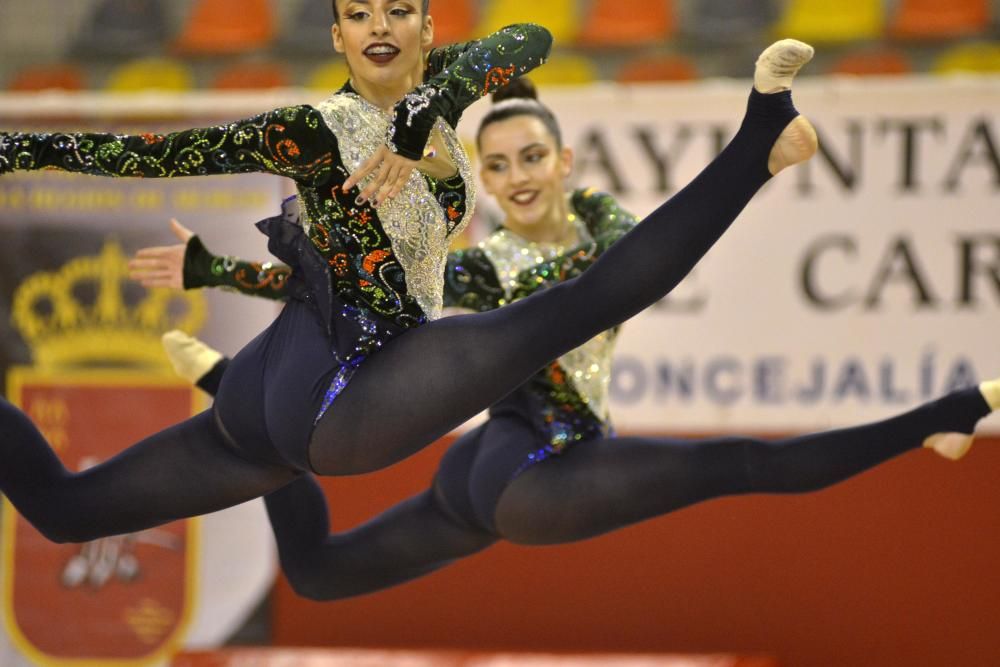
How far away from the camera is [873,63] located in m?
5.09

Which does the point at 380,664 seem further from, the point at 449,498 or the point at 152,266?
the point at 152,266

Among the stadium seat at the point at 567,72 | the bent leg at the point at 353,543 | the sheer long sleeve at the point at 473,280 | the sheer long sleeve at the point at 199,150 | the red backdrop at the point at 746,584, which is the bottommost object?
the red backdrop at the point at 746,584

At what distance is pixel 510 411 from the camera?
10.1 ft

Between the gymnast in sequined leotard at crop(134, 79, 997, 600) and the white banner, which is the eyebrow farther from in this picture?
the white banner

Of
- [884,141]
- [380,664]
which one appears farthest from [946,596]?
[380,664]

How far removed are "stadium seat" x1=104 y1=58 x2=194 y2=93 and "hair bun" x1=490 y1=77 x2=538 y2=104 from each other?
2.71m

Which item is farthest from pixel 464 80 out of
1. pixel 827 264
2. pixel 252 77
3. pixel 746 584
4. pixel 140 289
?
pixel 252 77

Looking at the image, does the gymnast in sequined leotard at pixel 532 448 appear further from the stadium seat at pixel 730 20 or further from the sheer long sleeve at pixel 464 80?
the stadium seat at pixel 730 20

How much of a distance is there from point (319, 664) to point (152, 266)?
180 centimetres

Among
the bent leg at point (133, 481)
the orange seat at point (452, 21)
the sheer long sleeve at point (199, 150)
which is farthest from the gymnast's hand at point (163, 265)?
the orange seat at point (452, 21)

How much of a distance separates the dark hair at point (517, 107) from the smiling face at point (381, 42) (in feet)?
2.67

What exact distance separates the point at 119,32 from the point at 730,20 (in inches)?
98.0

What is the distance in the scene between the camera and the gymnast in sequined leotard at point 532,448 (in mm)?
2646

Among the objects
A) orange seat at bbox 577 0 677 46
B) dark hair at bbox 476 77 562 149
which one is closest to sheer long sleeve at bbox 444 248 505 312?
dark hair at bbox 476 77 562 149
